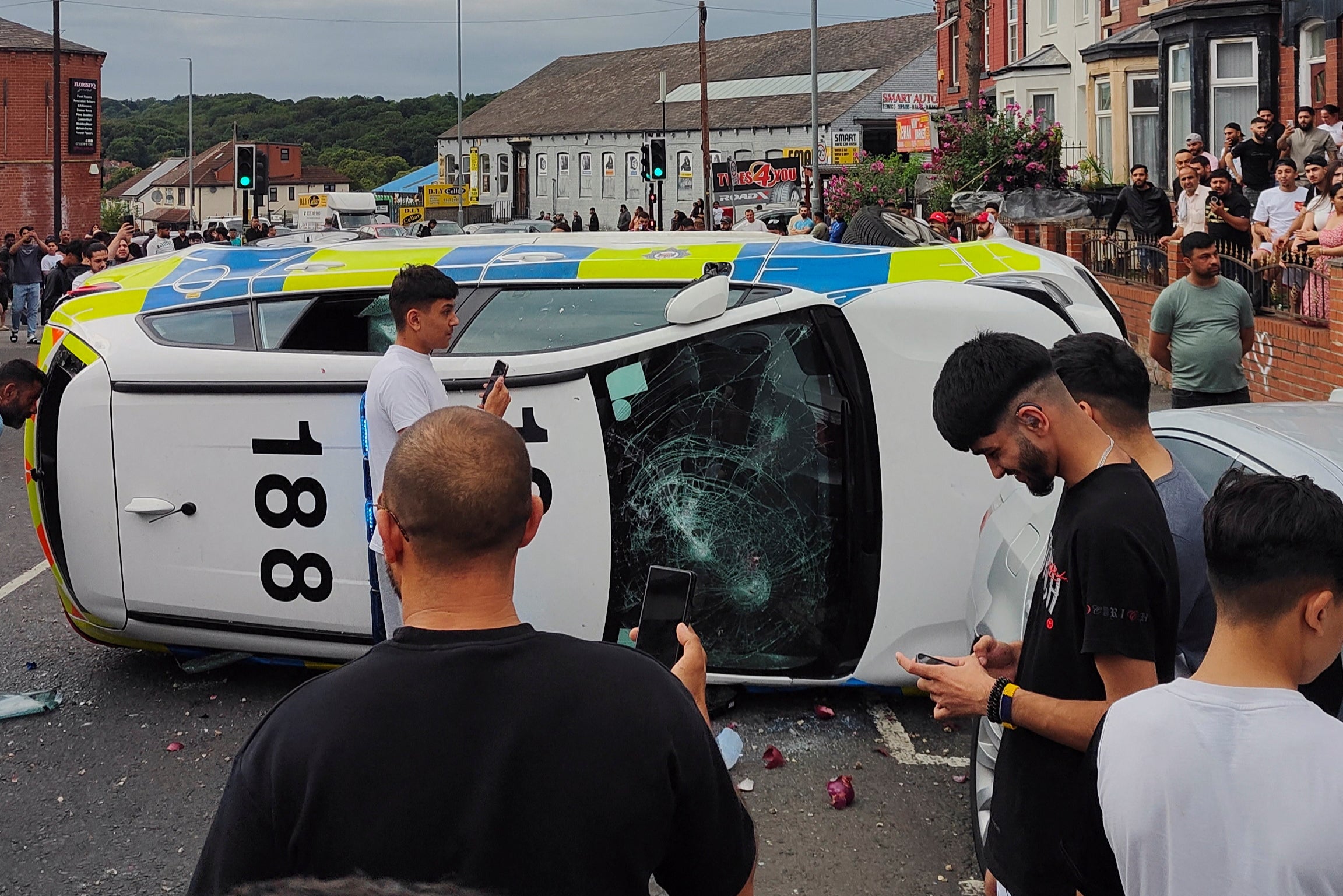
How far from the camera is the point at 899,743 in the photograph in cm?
551

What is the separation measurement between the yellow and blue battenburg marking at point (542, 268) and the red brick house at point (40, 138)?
182ft

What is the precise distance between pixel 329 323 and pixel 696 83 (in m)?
68.4

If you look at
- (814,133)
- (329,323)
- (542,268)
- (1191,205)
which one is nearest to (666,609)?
→ (542,268)

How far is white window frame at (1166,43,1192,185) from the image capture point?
25.2 meters

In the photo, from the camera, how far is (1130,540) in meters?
2.69

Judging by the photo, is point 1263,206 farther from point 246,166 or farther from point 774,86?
point 774,86

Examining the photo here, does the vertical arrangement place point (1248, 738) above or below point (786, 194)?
below

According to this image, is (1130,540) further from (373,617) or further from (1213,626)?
(373,617)

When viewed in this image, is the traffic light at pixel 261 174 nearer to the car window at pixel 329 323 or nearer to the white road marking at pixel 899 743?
the car window at pixel 329 323

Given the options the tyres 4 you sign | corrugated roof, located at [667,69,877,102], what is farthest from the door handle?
corrugated roof, located at [667,69,877,102]

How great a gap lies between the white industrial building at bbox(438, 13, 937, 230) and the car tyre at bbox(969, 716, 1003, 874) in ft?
169

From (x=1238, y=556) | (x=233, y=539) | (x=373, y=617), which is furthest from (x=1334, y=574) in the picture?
(x=233, y=539)

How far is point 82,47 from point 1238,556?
6632 centimetres

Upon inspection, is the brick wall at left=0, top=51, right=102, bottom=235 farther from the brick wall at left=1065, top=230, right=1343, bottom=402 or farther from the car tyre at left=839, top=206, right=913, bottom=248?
the car tyre at left=839, top=206, right=913, bottom=248
